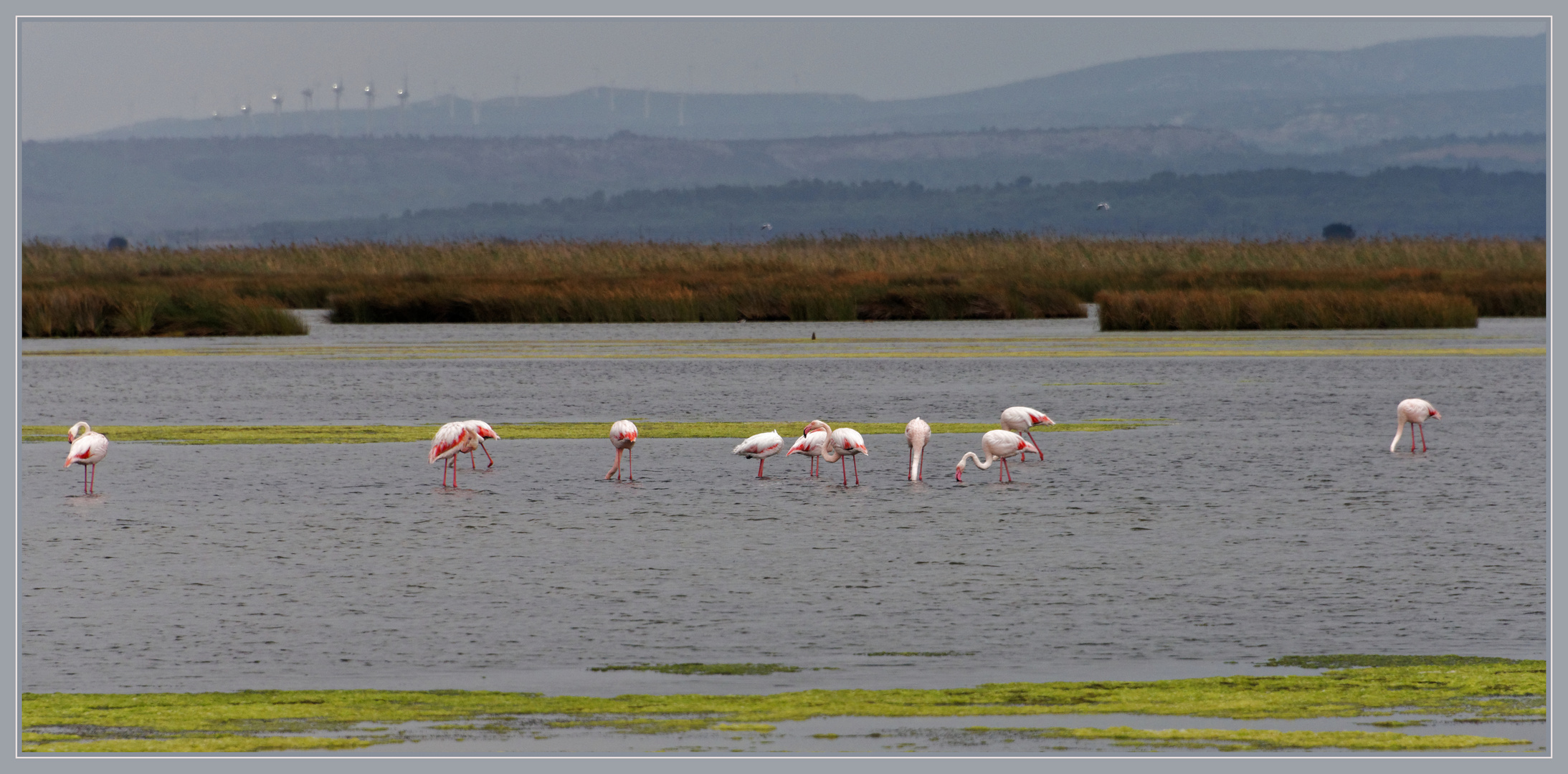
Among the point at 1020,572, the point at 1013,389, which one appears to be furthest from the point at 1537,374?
the point at 1020,572

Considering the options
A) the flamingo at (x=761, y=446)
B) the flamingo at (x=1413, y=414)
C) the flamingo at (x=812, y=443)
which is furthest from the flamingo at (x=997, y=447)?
the flamingo at (x=1413, y=414)

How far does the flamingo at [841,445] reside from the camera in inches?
652

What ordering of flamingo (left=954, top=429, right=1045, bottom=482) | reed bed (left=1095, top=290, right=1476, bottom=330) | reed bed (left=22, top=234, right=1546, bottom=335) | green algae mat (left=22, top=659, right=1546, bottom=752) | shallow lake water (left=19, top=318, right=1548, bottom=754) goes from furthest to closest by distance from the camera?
1. reed bed (left=22, top=234, right=1546, bottom=335)
2. reed bed (left=1095, top=290, right=1476, bottom=330)
3. flamingo (left=954, top=429, right=1045, bottom=482)
4. shallow lake water (left=19, top=318, right=1548, bottom=754)
5. green algae mat (left=22, top=659, right=1546, bottom=752)

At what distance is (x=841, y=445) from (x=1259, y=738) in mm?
8625

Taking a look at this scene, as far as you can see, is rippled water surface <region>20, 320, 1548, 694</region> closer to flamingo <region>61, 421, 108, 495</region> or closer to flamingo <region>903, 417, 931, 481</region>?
flamingo <region>903, 417, 931, 481</region>

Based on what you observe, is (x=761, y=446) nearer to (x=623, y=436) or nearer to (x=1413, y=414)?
(x=623, y=436)

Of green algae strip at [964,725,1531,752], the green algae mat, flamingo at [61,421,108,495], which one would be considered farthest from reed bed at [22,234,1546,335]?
green algae strip at [964,725,1531,752]

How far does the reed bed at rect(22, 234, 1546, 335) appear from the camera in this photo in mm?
48188

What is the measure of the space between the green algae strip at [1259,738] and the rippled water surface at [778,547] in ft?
3.97

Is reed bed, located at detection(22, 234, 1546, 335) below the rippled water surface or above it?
above

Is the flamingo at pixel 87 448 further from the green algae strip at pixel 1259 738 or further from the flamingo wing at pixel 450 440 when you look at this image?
the green algae strip at pixel 1259 738

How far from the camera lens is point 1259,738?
26.8 feet

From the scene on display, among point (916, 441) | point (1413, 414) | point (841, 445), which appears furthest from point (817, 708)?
point (1413, 414)

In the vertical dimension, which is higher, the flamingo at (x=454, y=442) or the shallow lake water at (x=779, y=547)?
the flamingo at (x=454, y=442)
